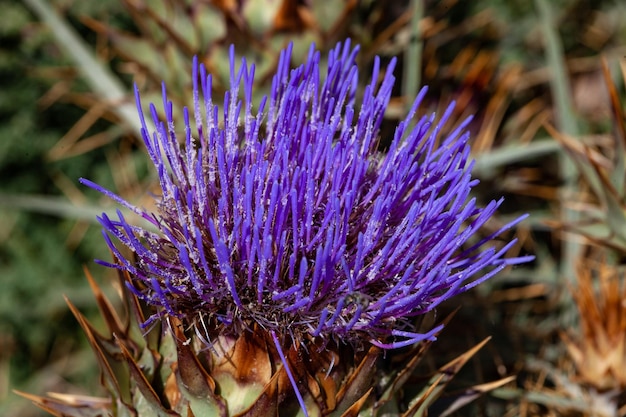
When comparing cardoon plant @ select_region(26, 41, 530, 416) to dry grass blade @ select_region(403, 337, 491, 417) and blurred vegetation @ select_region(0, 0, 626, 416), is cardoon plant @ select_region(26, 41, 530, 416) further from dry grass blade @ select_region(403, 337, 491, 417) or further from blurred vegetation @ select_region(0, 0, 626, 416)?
blurred vegetation @ select_region(0, 0, 626, 416)

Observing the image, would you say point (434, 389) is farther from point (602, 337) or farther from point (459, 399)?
point (602, 337)

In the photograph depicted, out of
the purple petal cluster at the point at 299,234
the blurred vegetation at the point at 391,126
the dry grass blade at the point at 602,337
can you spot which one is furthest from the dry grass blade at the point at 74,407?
the dry grass blade at the point at 602,337

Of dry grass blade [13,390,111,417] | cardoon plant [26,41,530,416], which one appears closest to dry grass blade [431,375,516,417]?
cardoon plant [26,41,530,416]

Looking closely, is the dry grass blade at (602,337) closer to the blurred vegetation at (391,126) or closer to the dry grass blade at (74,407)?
the blurred vegetation at (391,126)

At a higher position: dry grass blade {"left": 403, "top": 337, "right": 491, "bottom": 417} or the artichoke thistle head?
the artichoke thistle head

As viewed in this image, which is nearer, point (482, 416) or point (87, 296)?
point (482, 416)

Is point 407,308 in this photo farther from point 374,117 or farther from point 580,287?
point 580,287

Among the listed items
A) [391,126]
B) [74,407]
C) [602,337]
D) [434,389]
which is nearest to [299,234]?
[434,389]

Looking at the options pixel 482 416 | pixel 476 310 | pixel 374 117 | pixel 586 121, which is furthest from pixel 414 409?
pixel 586 121
